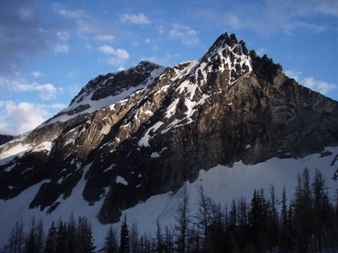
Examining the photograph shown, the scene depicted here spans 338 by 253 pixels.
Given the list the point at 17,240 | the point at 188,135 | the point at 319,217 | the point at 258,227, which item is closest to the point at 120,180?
the point at 188,135

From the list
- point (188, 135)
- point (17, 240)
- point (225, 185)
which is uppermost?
point (188, 135)

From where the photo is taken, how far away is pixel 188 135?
117 m

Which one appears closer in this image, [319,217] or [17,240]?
[319,217]

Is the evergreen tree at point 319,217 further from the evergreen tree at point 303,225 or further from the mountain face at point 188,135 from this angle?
the mountain face at point 188,135

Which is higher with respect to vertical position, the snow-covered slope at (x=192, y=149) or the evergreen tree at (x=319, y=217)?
the snow-covered slope at (x=192, y=149)

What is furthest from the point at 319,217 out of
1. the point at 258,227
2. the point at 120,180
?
the point at 120,180

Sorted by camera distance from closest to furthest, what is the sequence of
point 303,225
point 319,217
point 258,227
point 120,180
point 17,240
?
point 303,225, point 319,217, point 258,227, point 17,240, point 120,180

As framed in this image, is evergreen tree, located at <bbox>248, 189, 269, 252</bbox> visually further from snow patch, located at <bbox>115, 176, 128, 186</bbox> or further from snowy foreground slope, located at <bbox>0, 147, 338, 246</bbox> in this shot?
snow patch, located at <bbox>115, 176, 128, 186</bbox>

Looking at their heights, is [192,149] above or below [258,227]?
above

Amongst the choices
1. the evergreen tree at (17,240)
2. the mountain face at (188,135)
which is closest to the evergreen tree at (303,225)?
the evergreen tree at (17,240)

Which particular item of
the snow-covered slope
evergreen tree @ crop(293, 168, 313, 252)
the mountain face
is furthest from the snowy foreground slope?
evergreen tree @ crop(293, 168, 313, 252)

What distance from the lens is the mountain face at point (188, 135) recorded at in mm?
111625

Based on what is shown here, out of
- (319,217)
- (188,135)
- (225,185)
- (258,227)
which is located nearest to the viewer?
(319,217)

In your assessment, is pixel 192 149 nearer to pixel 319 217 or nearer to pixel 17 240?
pixel 17 240
